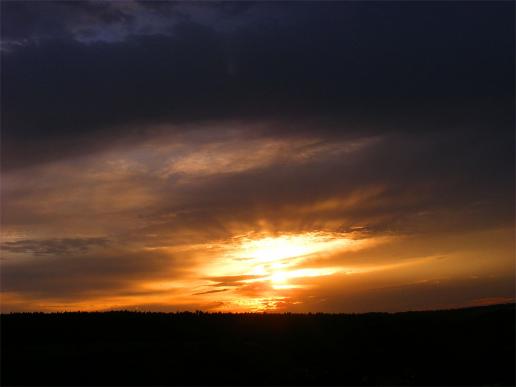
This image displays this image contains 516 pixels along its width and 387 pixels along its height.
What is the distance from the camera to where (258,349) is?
3412 cm

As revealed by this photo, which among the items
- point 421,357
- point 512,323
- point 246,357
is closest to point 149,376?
point 246,357

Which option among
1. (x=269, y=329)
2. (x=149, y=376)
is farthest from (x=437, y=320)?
(x=149, y=376)

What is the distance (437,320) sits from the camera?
41.3m

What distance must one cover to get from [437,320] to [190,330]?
16735 mm

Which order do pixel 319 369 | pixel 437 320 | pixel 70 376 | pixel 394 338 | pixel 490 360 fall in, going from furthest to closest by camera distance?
1. pixel 437 320
2. pixel 394 338
3. pixel 490 360
4. pixel 319 369
5. pixel 70 376

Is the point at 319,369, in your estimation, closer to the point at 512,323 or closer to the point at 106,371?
the point at 106,371

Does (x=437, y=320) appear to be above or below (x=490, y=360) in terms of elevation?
above

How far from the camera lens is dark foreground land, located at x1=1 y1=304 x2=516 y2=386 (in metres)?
30.0

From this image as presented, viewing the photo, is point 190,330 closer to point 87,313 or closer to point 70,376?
point 87,313

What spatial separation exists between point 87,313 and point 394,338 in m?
20.6

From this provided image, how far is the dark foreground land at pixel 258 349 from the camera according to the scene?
30.0 metres

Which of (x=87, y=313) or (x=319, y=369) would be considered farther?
(x=87, y=313)

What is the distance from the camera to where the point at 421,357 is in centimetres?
3591

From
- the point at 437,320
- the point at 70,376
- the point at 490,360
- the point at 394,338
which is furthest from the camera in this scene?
the point at 437,320
